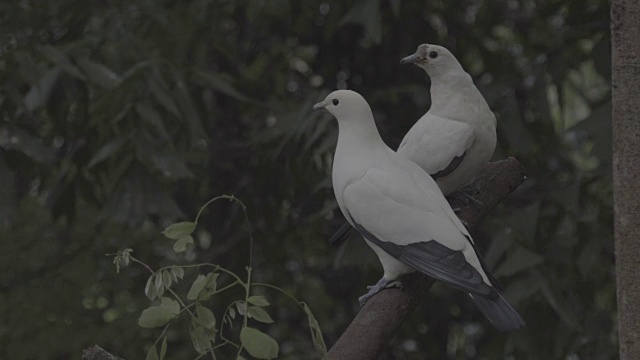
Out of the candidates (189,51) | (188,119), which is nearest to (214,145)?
(189,51)

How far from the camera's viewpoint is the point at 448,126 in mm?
2268

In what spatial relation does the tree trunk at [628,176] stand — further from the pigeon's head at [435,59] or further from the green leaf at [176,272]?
the green leaf at [176,272]

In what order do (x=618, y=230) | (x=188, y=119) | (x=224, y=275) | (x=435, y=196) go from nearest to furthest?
(x=618, y=230) < (x=435, y=196) < (x=188, y=119) < (x=224, y=275)

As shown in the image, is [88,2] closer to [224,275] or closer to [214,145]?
[214,145]

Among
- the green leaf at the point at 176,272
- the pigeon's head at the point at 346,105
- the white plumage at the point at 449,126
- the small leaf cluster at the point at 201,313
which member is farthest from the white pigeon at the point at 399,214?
the green leaf at the point at 176,272

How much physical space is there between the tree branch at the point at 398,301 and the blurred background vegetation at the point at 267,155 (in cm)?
45

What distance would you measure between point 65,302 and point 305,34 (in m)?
1.24

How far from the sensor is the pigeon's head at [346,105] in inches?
80.8

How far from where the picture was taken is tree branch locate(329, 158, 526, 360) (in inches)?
68.4

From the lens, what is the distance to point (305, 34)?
3672mm

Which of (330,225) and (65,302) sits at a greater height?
(330,225)

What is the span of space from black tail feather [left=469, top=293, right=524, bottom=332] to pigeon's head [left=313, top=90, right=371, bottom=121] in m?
0.44

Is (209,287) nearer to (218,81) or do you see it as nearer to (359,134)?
(359,134)

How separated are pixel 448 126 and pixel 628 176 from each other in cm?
61
